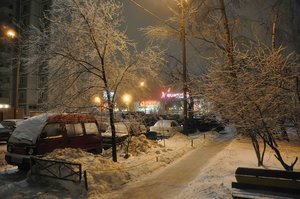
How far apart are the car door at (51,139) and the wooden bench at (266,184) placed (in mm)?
6750

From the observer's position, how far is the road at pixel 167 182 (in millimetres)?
8750

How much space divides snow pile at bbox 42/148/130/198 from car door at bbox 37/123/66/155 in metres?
0.72

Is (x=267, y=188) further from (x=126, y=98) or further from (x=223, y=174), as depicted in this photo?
(x=126, y=98)

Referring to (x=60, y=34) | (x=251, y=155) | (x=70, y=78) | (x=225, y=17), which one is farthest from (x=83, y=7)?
(x=225, y=17)

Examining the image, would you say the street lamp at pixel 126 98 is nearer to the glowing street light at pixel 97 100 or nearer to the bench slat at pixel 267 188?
the glowing street light at pixel 97 100

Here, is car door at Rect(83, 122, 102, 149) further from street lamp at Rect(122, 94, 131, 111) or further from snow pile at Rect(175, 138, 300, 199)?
snow pile at Rect(175, 138, 300, 199)

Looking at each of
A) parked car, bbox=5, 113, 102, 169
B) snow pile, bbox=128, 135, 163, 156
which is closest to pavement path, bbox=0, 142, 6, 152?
parked car, bbox=5, 113, 102, 169

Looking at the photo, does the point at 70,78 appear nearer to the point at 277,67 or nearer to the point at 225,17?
the point at 277,67

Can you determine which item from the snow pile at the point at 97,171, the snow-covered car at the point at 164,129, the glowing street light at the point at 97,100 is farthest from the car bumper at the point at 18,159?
the snow-covered car at the point at 164,129

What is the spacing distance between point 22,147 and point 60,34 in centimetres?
406

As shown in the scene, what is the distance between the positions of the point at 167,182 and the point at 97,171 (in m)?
2.10

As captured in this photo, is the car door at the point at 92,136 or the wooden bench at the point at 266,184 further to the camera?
the car door at the point at 92,136

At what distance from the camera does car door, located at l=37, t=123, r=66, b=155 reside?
11383mm

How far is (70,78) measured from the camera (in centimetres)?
1168
